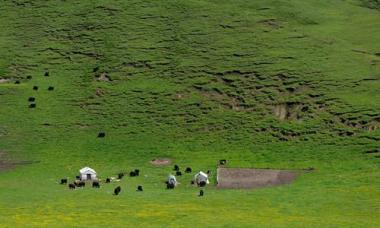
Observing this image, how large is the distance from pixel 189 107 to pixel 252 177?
84.7ft

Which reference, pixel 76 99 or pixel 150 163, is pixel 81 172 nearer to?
pixel 150 163

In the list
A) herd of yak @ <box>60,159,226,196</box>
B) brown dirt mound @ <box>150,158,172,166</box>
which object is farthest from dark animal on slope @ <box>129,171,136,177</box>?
brown dirt mound @ <box>150,158,172,166</box>

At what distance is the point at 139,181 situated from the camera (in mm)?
74188

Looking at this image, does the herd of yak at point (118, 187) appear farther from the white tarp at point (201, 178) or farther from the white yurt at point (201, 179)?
the white tarp at point (201, 178)

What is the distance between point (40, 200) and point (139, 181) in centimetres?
1404

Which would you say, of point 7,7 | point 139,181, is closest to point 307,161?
point 139,181

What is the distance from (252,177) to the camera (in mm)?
74812

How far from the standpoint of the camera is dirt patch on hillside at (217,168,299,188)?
236ft

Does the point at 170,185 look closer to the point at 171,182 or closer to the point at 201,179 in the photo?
the point at 171,182

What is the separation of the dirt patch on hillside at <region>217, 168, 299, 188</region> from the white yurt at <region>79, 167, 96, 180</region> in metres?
13.7

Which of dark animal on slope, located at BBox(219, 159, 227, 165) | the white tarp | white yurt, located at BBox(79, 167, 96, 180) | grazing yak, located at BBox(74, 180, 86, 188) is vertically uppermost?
dark animal on slope, located at BBox(219, 159, 227, 165)

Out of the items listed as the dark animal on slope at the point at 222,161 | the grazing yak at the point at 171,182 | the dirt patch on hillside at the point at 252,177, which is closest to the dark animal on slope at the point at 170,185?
the grazing yak at the point at 171,182

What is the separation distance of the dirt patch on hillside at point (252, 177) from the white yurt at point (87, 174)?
541 inches

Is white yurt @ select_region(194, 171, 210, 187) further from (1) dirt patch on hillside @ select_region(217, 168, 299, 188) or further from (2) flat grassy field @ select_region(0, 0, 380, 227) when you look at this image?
(1) dirt patch on hillside @ select_region(217, 168, 299, 188)
